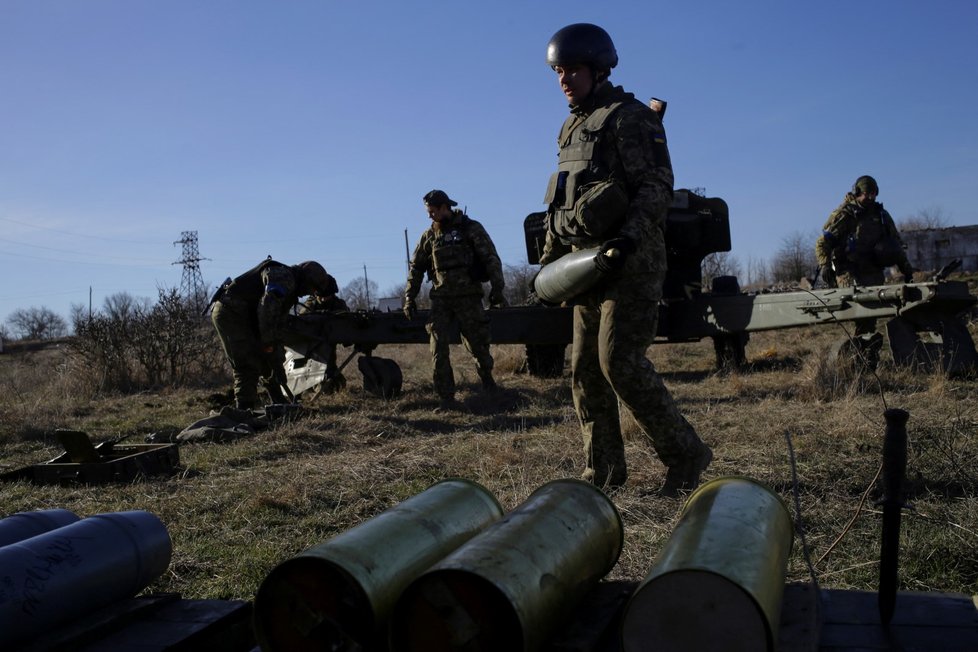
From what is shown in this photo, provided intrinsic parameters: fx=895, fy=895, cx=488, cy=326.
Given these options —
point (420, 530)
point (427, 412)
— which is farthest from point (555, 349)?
point (420, 530)

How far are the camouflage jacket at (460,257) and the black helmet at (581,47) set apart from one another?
4.89 m

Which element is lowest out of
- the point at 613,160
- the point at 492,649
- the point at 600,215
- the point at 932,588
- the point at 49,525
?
the point at 932,588

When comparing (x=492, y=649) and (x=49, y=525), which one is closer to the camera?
(x=492, y=649)

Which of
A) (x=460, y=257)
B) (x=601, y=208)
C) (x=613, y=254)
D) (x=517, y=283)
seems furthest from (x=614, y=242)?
(x=517, y=283)

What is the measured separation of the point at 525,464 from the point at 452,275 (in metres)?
4.40

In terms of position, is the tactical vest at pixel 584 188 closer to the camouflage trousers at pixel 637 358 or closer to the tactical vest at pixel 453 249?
the camouflage trousers at pixel 637 358

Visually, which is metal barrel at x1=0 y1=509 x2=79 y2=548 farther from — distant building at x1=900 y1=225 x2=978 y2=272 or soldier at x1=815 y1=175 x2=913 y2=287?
distant building at x1=900 y1=225 x2=978 y2=272

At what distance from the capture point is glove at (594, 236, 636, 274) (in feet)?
13.3

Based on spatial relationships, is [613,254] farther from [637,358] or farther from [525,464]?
[525,464]

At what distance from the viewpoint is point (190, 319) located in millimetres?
14156

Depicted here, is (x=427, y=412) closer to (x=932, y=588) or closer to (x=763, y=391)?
(x=763, y=391)

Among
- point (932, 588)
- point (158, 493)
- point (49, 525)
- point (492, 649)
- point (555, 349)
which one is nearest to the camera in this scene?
point (492, 649)

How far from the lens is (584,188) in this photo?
4449 mm

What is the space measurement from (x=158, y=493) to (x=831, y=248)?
7.83m
